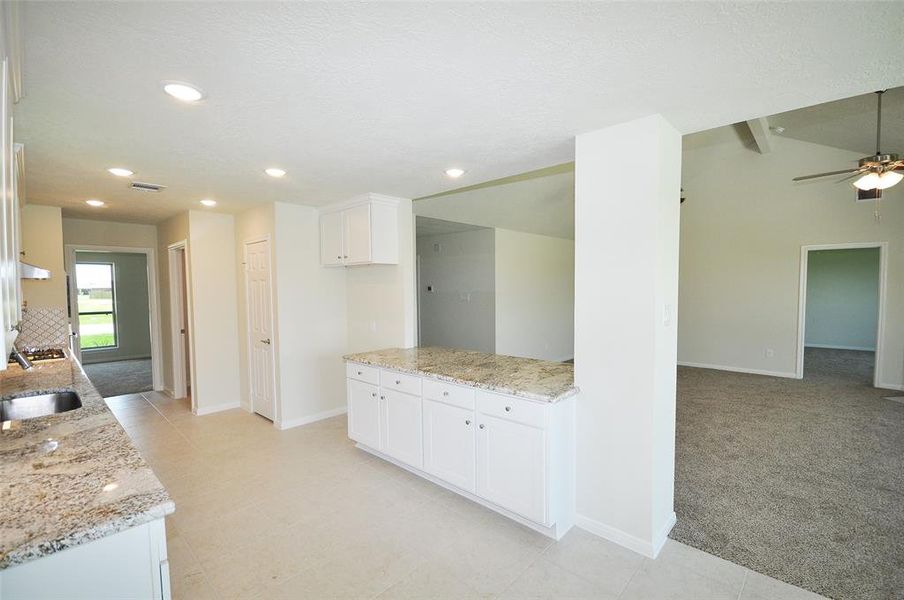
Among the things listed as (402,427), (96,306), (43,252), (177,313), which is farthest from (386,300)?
(96,306)

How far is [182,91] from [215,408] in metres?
4.05

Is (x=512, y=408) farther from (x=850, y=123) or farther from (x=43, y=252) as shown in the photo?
(x=850, y=123)

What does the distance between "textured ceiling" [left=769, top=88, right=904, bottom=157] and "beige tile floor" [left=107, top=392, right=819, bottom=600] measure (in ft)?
15.5

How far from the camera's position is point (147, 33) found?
1371 mm

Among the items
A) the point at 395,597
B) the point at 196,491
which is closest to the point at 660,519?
the point at 395,597

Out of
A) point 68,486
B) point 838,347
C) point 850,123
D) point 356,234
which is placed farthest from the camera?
point 838,347

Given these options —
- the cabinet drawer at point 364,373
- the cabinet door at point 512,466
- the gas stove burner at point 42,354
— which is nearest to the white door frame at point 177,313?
the gas stove burner at point 42,354

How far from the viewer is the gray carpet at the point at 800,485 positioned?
6.98 feet

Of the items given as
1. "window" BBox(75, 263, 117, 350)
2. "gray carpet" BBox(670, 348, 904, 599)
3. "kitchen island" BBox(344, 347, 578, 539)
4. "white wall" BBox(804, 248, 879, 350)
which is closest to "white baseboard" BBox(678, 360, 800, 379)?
Answer: "gray carpet" BBox(670, 348, 904, 599)

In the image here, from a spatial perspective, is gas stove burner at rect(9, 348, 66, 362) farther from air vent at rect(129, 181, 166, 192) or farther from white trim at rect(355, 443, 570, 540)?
white trim at rect(355, 443, 570, 540)

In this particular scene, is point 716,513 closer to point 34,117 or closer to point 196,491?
point 196,491

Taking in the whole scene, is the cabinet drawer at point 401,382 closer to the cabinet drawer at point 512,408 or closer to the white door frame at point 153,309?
the cabinet drawer at point 512,408

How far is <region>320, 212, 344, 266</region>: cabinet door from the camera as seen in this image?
418 centimetres

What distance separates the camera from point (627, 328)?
2221 mm
